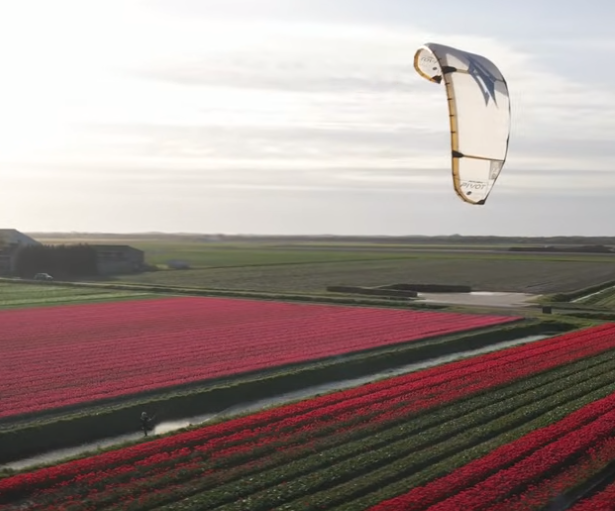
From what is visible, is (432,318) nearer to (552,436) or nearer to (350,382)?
(350,382)

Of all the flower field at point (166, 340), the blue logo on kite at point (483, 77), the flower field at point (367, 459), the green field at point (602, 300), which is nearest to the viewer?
the flower field at point (367, 459)

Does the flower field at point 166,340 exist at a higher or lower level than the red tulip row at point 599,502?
higher

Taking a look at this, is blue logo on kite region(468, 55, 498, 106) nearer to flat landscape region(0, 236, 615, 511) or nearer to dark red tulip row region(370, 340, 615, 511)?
dark red tulip row region(370, 340, 615, 511)

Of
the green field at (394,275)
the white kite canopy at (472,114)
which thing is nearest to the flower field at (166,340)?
the white kite canopy at (472,114)

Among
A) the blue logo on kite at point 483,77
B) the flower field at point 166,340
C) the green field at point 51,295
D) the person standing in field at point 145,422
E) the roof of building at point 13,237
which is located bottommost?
the person standing in field at point 145,422

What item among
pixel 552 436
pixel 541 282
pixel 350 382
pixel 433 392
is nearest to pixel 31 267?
pixel 541 282

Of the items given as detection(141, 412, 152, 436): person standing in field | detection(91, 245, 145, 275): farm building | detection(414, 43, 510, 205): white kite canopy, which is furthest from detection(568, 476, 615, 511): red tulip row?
detection(91, 245, 145, 275): farm building

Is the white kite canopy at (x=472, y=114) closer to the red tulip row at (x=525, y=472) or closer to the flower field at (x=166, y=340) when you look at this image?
the red tulip row at (x=525, y=472)

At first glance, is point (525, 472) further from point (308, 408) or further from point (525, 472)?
point (308, 408)
